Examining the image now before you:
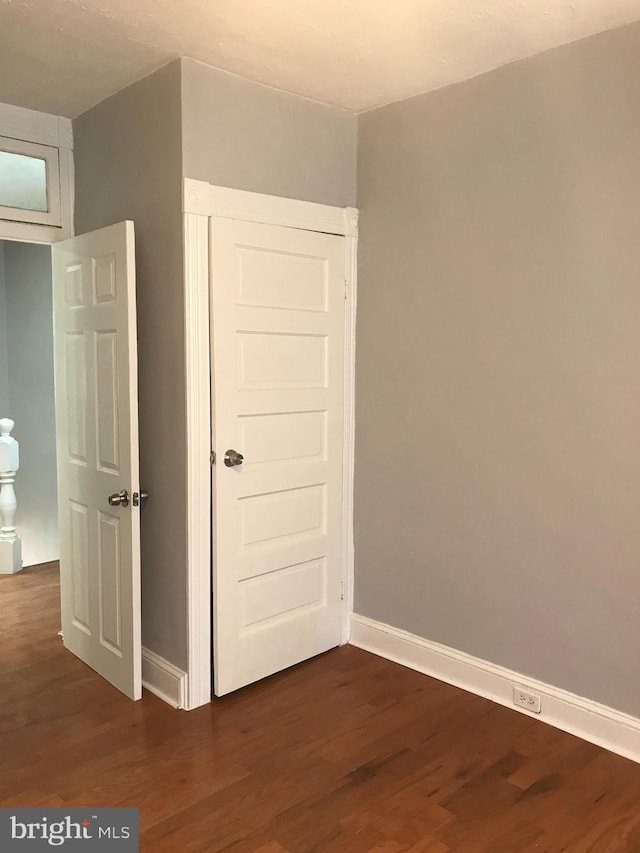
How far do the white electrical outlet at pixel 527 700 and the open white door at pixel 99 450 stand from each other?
1.53 metres

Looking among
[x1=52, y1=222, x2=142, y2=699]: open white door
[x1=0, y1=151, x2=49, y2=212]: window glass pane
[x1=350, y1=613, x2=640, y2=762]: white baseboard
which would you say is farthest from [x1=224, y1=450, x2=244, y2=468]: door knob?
[x1=0, y1=151, x2=49, y2=212]: window glass pane

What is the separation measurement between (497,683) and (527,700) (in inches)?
5.7

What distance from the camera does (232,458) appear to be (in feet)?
9.65

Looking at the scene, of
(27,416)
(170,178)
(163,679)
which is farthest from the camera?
(27,416)

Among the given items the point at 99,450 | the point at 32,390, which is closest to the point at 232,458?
the point at 99,450

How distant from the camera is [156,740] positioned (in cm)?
267

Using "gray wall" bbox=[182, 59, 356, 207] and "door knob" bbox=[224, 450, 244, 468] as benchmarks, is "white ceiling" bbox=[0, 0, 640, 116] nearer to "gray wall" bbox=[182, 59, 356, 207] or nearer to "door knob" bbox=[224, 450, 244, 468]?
"gray wall" bbox=[182, 59, 356, 207]

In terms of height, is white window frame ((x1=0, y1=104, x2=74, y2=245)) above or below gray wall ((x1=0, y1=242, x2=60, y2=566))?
above

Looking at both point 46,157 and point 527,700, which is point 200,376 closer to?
point 46,157

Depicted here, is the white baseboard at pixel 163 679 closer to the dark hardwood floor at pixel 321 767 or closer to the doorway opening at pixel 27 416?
the dark hardwood floor at pixel 321 767

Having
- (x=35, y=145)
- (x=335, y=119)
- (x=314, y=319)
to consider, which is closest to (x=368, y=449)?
(x=314, y=319)

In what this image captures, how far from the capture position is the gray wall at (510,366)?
254 centimetres

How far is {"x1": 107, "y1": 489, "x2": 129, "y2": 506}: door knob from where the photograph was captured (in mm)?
2881

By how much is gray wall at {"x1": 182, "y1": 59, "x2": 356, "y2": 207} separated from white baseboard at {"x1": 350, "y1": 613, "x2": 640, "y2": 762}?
2030mm
